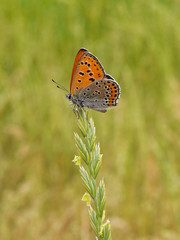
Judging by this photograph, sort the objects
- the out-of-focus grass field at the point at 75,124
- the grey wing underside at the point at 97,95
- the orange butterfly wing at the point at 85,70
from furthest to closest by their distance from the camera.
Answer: the out-of-focus grass field at the point at 75,124 < the grey wing underside at the point at 97,95 < the orange butterfly wing at the point at 85,70

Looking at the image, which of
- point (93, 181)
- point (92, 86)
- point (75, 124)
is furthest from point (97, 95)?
point (75, 124)

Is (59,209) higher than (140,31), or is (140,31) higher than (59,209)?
(140,31)

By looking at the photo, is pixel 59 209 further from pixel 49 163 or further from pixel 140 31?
pixel 140 31

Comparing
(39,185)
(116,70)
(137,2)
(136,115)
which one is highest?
(137,2)

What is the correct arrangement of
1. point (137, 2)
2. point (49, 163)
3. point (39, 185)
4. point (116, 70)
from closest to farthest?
point (39, 185)
point (49, 163)
point (116, 70)
point (137, 2)

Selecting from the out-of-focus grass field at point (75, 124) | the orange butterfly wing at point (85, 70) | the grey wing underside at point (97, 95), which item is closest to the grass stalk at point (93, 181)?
the orange butterfly wing at point (85, 70)

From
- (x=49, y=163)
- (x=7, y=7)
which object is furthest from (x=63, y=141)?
(x=7, y=7)

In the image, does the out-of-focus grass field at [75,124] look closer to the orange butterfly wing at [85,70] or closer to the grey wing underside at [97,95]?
the grey wing underside at [97,95]

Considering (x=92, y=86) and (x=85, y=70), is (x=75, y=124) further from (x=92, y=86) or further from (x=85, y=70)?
(x=85, y=70)
